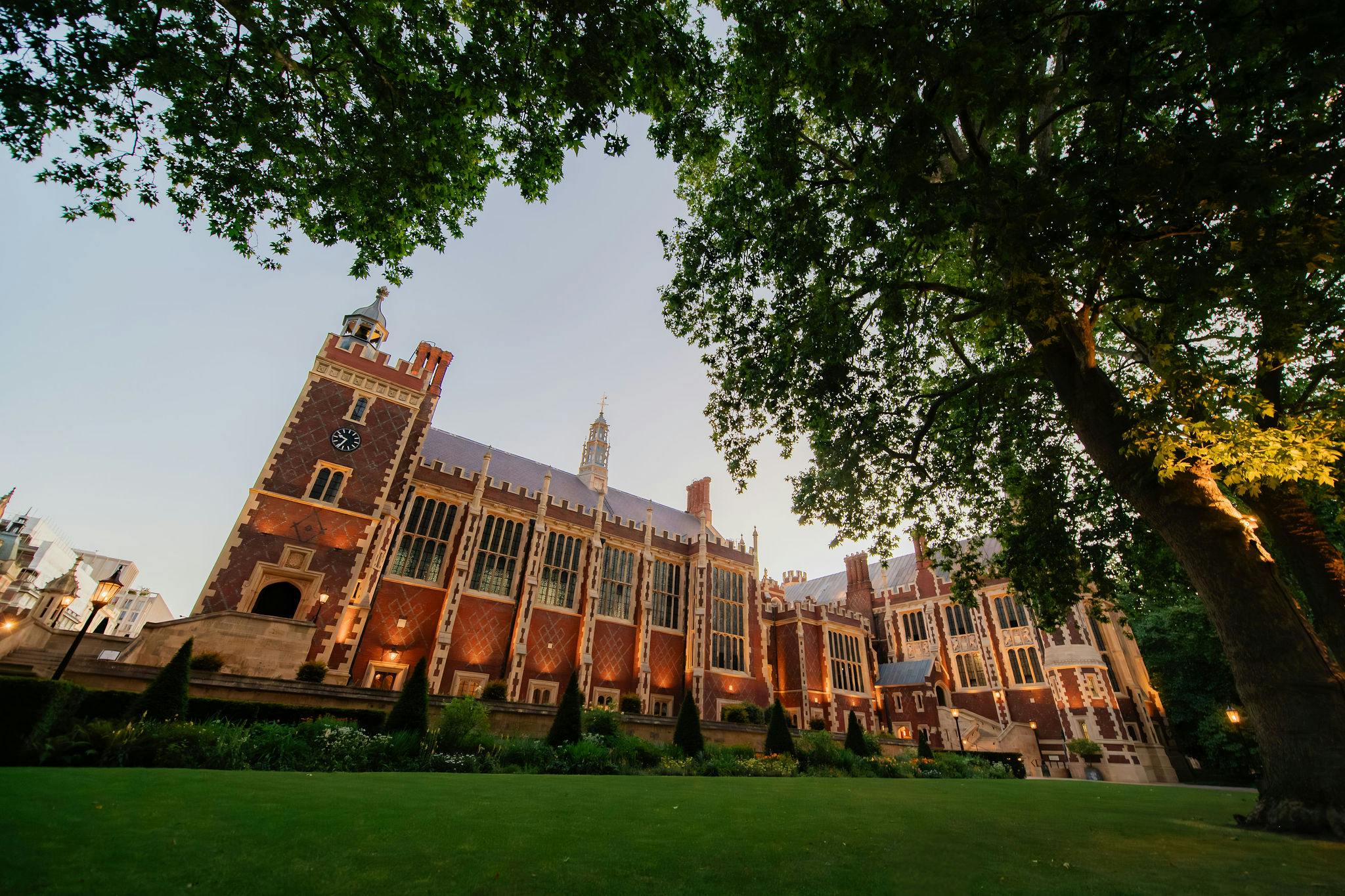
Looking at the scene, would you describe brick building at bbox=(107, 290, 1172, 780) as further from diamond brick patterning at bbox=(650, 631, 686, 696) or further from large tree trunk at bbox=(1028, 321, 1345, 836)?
large tree trunk at bbox=(1028, 321, 1345, 836)

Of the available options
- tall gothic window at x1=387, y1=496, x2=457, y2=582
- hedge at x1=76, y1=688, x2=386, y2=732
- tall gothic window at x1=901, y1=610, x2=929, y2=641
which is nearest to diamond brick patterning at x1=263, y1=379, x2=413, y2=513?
tall gothic window at x1=387, y1=496, x2=457, y2=582

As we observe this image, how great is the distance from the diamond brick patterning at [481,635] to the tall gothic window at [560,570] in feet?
7.24

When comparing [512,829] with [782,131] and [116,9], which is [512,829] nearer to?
[782,131]

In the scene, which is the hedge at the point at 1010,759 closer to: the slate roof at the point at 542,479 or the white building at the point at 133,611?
the slate roof at the point at 542,479

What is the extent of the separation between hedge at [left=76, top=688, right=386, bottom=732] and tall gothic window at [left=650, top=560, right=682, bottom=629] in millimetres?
17091

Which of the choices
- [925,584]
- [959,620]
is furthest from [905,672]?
[925,584]

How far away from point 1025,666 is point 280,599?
37.6 metres

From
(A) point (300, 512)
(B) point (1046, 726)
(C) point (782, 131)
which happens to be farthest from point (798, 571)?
(C) point (782, 131)

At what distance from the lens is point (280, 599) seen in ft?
63.1

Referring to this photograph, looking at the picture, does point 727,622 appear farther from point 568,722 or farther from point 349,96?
point 349,96

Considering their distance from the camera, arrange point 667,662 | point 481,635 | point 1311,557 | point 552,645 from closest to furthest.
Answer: point 1311,557 → point 481,635 → point 552,645 → point 667,662

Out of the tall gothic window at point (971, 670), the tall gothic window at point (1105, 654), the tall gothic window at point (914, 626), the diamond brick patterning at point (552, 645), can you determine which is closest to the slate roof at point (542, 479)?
the diamond brick patterning at point (552, 645)

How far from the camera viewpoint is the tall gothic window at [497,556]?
2520cm

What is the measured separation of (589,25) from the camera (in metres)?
6.96
